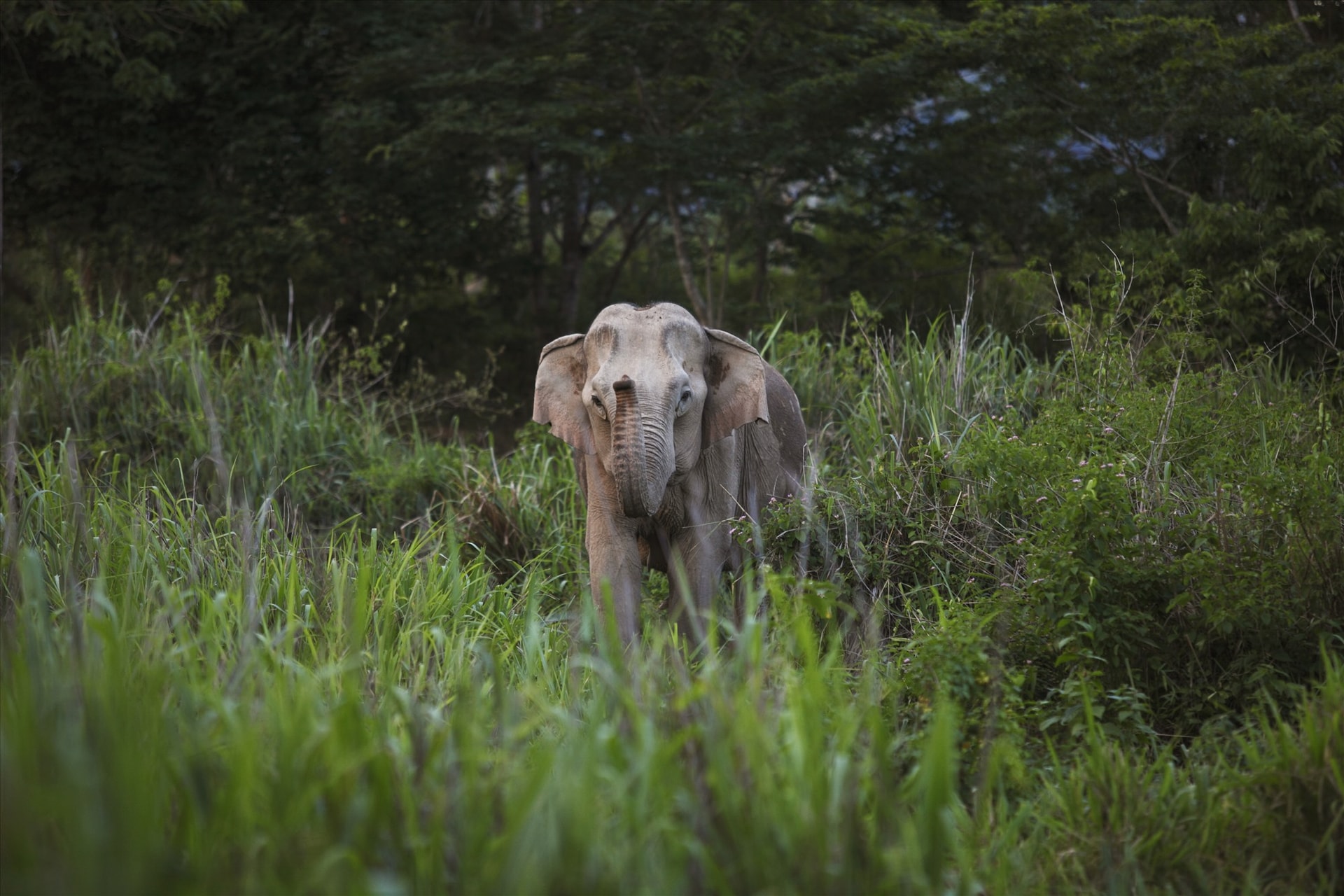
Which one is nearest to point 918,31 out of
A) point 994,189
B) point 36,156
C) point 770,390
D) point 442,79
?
point 994,189

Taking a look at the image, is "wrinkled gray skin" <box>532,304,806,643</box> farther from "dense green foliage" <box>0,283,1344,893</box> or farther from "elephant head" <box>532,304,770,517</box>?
"dense green foliage" <box>0,283,1344,893</box>

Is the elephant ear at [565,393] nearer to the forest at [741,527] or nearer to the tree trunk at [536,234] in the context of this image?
the forest at [741,527]

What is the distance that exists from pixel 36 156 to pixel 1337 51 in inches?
550

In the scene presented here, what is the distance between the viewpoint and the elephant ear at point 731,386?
4914 mm

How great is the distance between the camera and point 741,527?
16.4 feet

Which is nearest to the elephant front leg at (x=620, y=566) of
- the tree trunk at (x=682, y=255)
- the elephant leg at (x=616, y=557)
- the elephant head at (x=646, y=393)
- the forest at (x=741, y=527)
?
the elephant leg at (x=616, y=557)

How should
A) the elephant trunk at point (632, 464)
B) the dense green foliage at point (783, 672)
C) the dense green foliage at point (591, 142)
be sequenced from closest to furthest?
the dense green foliage at point (783, 672)
the elephant trunk at point (632, 464)
the dense green foliage at point (591, 142)

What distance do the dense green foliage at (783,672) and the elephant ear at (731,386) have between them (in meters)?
0.55

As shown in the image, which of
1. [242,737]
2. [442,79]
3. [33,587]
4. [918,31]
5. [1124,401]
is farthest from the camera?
[442,79]

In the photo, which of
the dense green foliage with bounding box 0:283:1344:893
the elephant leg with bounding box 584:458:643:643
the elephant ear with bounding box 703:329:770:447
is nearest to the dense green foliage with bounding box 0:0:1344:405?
the dense green foliage with bounding box 0:283:1344:893

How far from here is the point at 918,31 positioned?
12742 mm

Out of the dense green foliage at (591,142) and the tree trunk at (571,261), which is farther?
the tree trunk at (571,261)

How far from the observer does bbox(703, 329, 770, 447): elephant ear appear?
4914 mm

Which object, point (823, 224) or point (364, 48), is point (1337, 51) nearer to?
point (823, 224)
